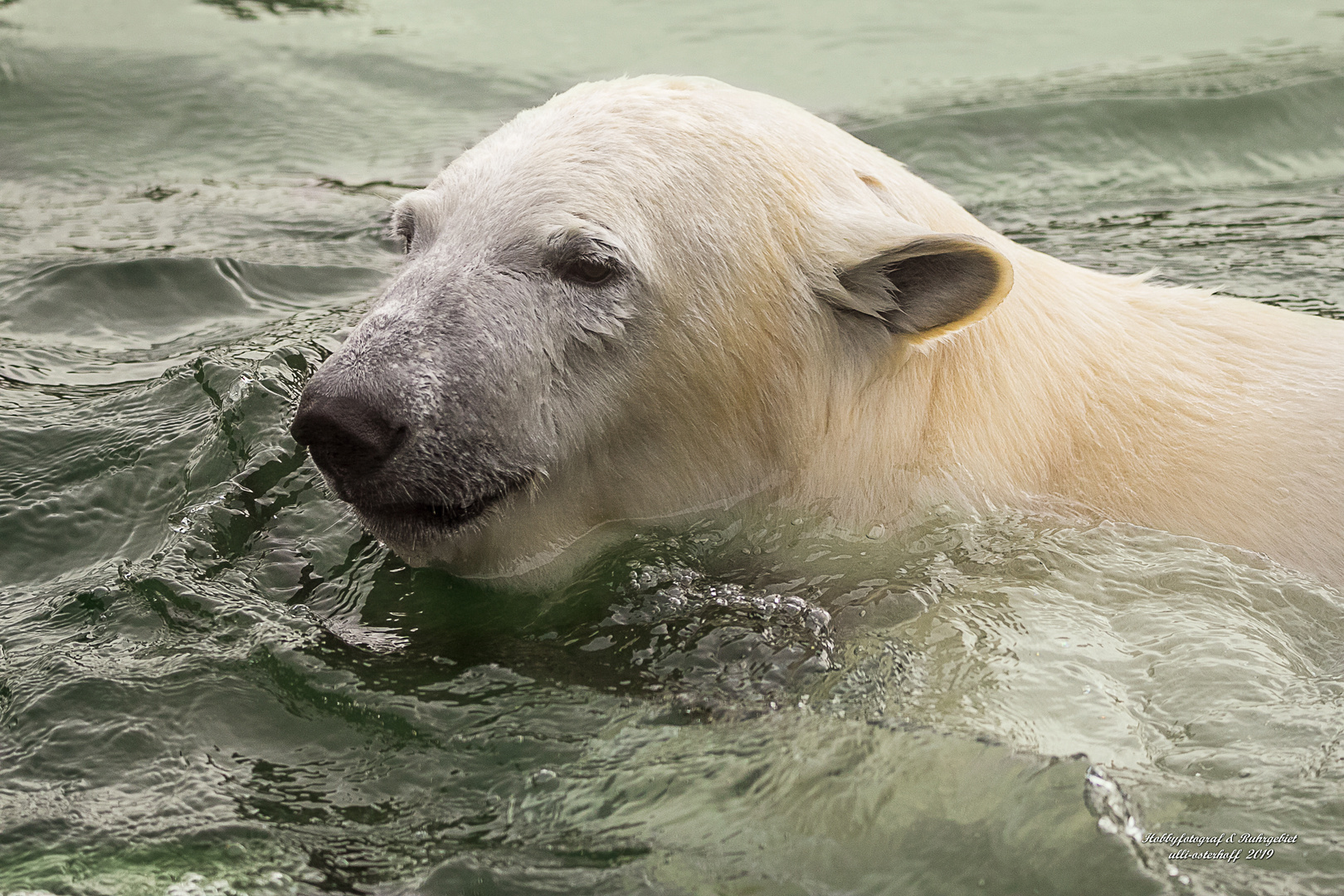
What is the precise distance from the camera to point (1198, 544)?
3916mm

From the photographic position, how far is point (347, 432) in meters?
3.35

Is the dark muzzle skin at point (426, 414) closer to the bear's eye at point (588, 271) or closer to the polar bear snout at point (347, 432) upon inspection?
the polar bear snout at point (347, 432)

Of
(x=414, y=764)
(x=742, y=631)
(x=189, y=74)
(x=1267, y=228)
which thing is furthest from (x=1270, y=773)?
(x=189, y=74)

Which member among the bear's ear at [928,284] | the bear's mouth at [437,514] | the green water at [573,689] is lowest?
the green water at [573,689]

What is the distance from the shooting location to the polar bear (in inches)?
144

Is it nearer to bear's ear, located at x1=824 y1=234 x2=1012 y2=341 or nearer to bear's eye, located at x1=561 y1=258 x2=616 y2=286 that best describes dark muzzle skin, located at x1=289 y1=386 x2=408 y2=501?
bear's eye, located at x1=561 y1=258 x2=616 y2=286

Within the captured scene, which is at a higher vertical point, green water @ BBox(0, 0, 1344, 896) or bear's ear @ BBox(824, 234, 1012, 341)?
bear's ear @ BBox(824, 234, 1012, 341)

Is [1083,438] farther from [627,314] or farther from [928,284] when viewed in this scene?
[627,314]

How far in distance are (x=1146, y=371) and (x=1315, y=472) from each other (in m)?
0.57

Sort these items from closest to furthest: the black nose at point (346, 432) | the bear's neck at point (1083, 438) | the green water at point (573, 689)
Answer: the green water at point (573, 689)
the black nose at point (346, 432)
the bear's neck at point (1083, 438)

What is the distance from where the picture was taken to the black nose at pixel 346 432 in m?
3.34

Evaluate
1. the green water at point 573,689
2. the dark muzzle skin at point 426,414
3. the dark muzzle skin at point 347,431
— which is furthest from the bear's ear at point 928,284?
the dark muzzle skin at point 347,431

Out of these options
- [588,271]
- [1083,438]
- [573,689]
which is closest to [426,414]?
[588,271]

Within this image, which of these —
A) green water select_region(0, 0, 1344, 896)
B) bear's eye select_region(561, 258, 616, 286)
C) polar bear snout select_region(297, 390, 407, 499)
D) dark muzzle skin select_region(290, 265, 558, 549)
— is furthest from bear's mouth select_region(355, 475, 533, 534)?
bear's eye select_region(561, 258, 616, 286)
